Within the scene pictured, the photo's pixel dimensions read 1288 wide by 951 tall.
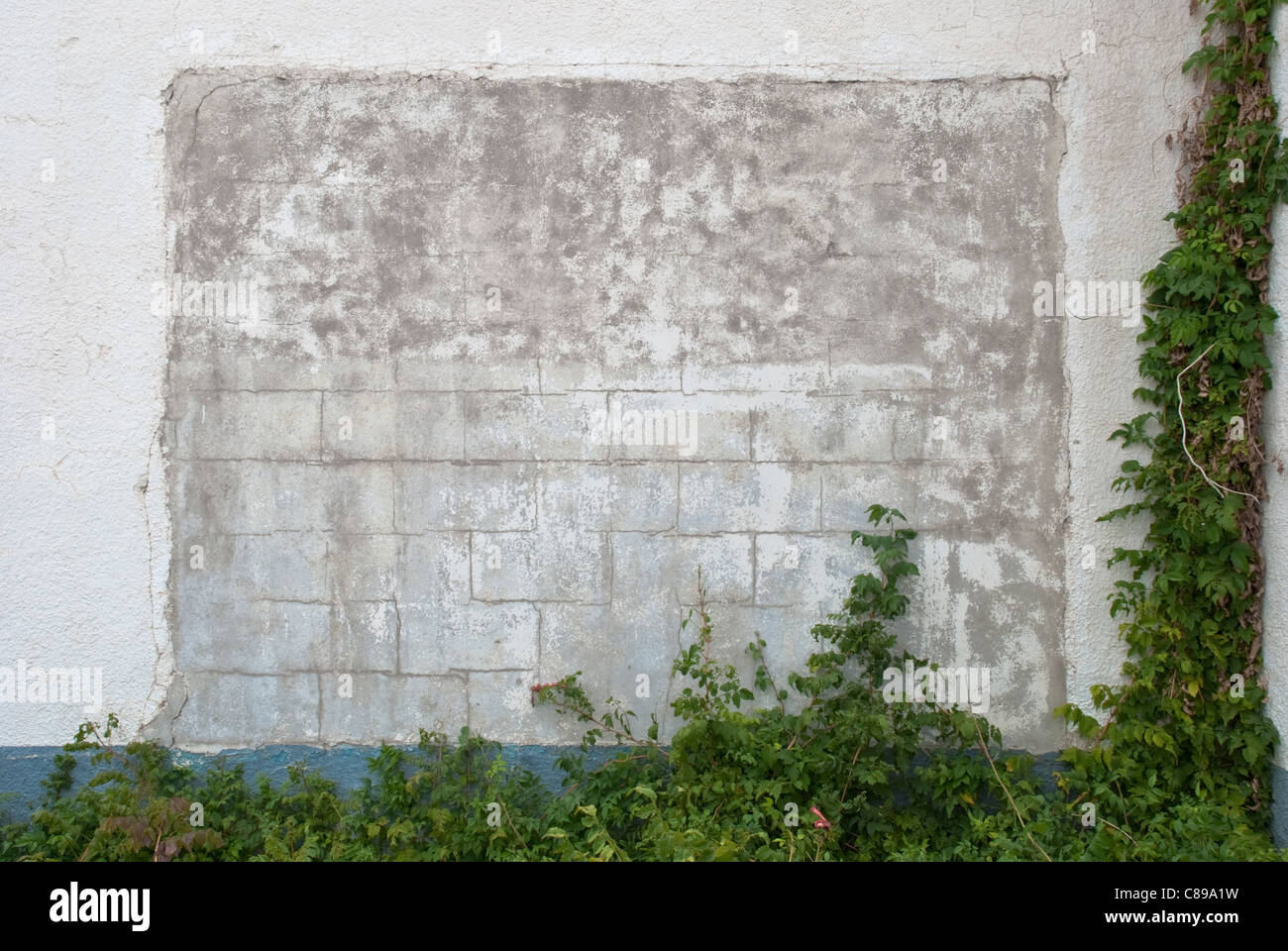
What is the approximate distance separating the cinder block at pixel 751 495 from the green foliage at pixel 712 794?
294 millimetres

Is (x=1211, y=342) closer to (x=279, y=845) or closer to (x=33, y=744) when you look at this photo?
(x=279, y=845)

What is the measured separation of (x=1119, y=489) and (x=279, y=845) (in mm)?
4128

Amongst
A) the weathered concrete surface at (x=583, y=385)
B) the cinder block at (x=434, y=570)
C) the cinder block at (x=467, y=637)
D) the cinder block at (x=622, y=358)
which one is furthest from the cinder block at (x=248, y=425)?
the cinder block at (x=622, y=358)

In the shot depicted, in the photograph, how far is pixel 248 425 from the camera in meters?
4.14

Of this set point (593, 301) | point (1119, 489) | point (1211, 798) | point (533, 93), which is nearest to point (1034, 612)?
point (1119, 489)

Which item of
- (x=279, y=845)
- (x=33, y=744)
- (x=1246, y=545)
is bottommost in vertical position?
(x=279, y=845)

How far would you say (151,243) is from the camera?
4156 millimetres

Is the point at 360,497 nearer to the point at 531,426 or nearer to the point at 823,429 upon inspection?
the point at 531,426

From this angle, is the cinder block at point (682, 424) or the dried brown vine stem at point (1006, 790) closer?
the dried brown vine stem at point (1006, 790)

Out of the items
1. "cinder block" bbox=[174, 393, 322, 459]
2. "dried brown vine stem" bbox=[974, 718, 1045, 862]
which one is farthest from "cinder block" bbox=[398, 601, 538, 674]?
"dried brown vine stem" bbox=[974, 718, 1045, 862]

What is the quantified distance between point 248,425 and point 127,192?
1.26m

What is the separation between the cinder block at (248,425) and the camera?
4.13m

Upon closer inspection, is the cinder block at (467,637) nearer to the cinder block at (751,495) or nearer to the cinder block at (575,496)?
the cinder block at (575,496)

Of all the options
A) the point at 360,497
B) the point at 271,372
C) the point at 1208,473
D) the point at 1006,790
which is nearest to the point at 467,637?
the point at 360,497
